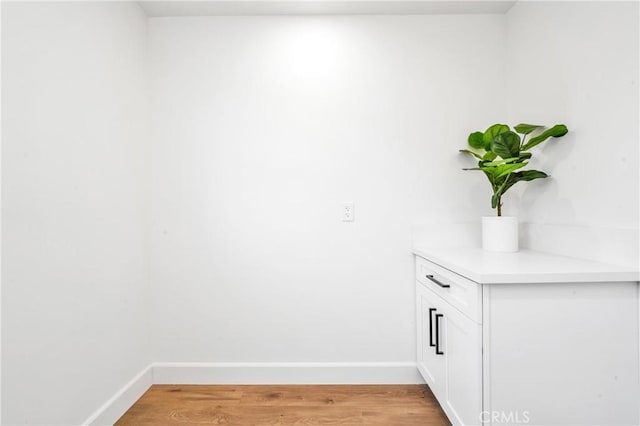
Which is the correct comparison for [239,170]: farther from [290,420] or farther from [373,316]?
[290,420]

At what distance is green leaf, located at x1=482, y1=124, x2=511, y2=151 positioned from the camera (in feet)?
5.85

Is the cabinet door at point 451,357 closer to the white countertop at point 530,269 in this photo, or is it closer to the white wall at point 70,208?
the white countertop at point 530,269

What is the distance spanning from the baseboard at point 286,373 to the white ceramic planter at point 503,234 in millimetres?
867

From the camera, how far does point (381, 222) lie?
6.79ft

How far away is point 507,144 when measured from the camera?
1681 millimetres

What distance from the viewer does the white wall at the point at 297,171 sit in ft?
6.77

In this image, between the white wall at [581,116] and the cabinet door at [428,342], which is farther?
the cabinet door at [428,342]

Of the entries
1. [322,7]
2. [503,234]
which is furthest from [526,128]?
[322,7]

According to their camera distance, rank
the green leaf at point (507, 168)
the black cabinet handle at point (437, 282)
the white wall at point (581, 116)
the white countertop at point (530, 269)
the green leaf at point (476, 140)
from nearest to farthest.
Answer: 1. the white countertop at point (530, 269)
2. the white wall at point (581, 116)
3. the black cabinet handle at point (437, 282)
4. the green leaf at point (507, 168)
5. the green leaf at point (476, 140)

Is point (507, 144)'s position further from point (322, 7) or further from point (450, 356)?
point (322, 7)

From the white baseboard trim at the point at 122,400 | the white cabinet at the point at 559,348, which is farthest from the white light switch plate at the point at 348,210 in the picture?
the white baseboard trim at the point at 122,400

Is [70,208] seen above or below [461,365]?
above

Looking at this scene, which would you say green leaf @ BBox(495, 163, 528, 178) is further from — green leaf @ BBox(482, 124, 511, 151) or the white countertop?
the white countertop

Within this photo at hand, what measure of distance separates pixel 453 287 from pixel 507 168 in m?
0.66
